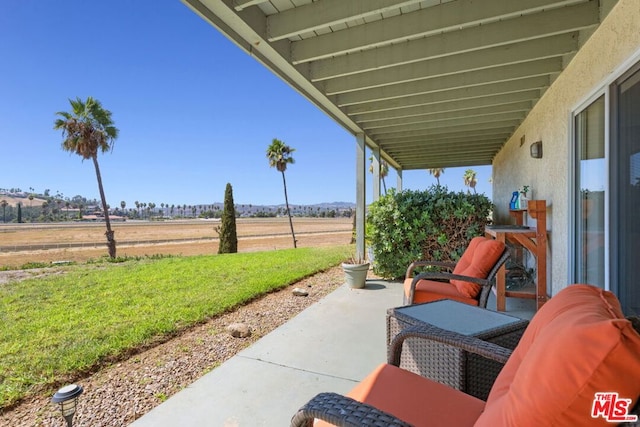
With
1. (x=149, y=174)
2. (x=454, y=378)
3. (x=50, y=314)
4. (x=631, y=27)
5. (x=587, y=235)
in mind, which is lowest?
(x=50, y=314)

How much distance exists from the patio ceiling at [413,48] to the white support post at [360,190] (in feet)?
2.50

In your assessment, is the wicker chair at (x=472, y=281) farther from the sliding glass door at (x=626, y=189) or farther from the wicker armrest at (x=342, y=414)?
the wicker armrest at (x=342, y=414)

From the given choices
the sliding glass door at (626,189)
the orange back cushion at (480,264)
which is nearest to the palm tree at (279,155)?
the orange back cushion at (480,264)

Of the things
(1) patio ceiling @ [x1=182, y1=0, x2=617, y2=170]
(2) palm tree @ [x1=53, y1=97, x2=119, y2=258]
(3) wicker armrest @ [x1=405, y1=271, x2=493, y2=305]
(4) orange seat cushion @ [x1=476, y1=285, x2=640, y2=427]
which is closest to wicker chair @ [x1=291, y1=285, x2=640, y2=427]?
(4) orange seat cushion @ [x1=476, y1=285, x2=640, y2=427]

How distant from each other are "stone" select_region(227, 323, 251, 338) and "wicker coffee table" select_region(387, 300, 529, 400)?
1755 millimetres

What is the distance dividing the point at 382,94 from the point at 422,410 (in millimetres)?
3944

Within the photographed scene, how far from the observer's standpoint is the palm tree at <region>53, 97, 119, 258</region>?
14586 mm

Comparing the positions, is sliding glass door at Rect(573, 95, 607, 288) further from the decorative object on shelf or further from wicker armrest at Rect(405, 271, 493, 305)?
the decorative object on shelf

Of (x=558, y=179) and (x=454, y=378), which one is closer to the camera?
(x=454, y=378)

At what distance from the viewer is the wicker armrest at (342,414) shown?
0.94 meters

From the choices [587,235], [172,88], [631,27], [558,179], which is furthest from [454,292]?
[172,88]

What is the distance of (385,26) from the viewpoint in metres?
2.98

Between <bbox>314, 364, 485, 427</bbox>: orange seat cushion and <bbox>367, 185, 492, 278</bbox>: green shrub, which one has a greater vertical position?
<bbox>367, 185, 492, 278</bbox>: green shrub

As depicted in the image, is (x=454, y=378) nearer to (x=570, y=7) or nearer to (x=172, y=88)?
(x=570, y=7)
